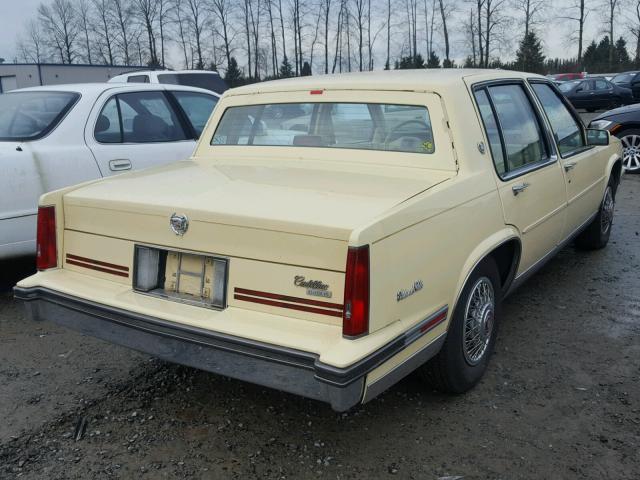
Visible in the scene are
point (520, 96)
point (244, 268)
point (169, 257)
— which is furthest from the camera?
point (520, 96)

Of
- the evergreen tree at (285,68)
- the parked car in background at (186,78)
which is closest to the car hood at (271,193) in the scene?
the parked car in background at (186,78)

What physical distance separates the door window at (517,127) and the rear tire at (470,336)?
2.18 ft

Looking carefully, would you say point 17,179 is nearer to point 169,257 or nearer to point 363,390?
→ point 169,257

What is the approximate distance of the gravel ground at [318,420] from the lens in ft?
8.79

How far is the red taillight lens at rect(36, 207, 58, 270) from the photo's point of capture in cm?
311

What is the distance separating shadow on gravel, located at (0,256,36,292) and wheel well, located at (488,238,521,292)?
3.75m

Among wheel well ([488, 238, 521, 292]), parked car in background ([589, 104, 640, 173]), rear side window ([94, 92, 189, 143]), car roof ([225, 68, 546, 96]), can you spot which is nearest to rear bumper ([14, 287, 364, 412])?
wheel well ([488, 238, 521, 292])

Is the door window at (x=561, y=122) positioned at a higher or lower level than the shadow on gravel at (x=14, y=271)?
higher

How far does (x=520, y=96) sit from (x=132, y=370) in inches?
117

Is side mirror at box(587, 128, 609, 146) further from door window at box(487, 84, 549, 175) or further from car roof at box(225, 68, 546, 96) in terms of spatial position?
car roof at box(225, 68, 546, 96)

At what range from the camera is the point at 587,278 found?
5.06 metres

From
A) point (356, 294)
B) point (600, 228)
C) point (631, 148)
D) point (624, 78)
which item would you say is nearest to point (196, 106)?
point (600, 228)

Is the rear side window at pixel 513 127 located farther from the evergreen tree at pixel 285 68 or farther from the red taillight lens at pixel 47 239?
the evergreen tree at pixel 285 68

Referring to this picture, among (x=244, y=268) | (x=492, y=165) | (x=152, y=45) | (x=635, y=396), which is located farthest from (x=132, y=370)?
(x=152, y=45)
